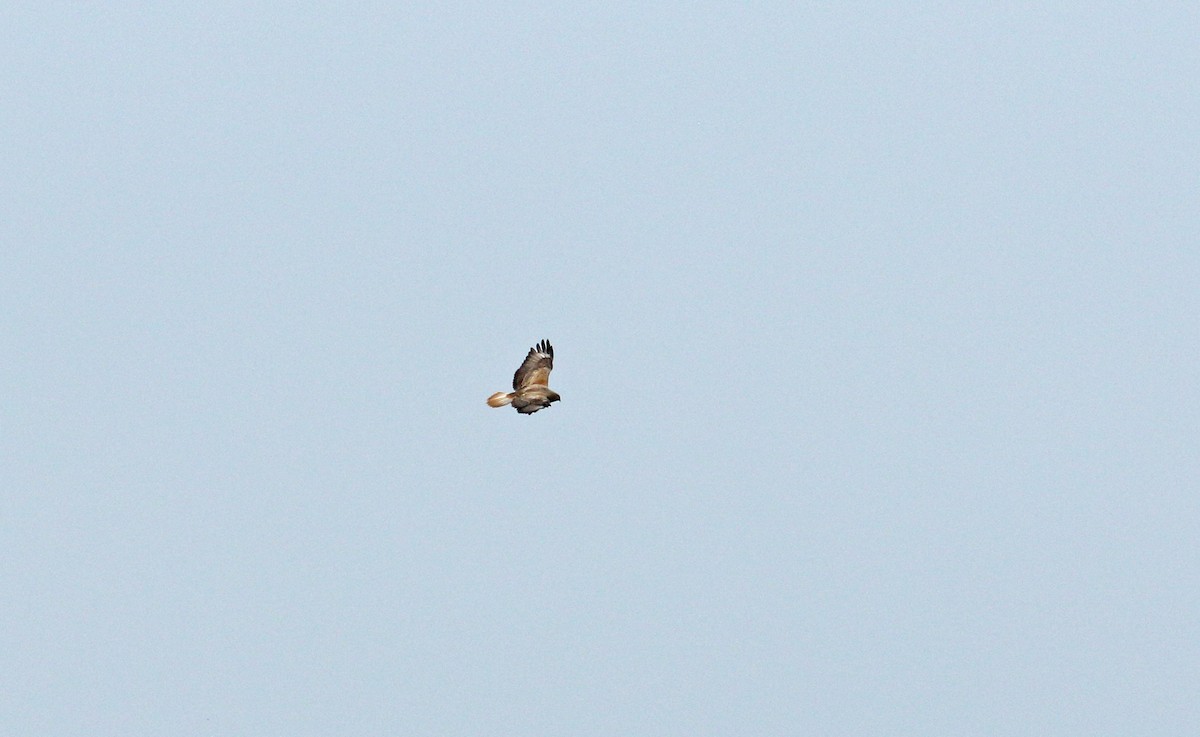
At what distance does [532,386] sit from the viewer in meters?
41.2

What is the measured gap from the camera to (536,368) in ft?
136

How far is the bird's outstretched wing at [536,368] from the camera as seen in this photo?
41344 mm

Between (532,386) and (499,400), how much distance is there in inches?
51.2

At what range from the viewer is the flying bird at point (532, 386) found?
40.8 meters

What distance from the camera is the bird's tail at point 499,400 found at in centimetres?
4075

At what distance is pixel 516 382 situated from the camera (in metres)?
41.6

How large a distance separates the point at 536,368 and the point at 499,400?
1.84 meters

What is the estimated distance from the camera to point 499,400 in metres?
40.9

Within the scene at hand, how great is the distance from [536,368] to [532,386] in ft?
2.44

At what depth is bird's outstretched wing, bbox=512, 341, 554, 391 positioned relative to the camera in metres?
41.3
